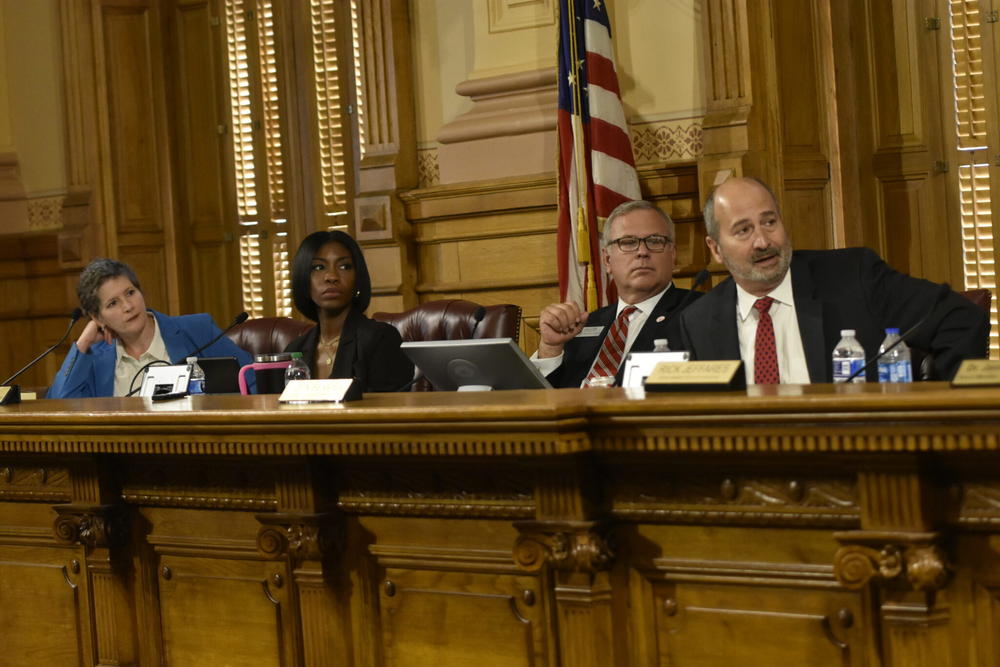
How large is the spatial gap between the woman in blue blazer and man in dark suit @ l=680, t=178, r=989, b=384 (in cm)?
189

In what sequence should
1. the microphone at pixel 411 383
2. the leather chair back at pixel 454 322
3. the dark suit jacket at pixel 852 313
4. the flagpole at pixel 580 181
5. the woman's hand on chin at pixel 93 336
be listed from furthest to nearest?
the flagpole at pixel 580 181
the woman's hand on chin at pixel 93 336
the leather chair back at pixel 454 322
the microphone at pixel 411 383
the dark suit jacket at pixel 852 313

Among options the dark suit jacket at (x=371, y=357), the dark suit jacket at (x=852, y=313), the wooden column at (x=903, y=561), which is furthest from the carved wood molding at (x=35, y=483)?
the wooden column at (x=903, y=561)

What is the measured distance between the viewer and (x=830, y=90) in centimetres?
564

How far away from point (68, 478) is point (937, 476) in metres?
1.96

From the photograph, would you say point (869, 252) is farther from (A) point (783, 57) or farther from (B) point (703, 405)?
(A) point (783, 57)

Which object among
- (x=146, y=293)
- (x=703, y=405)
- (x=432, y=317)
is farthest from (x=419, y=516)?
(x=146, y=293)

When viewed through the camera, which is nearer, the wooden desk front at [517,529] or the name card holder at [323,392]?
the wooden desk front at [517,529]

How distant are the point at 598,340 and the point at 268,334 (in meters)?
1.56

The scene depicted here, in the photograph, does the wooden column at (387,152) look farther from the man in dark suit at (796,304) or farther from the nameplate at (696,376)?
the nameplate at (696,376)

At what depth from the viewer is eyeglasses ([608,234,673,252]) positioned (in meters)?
3.77

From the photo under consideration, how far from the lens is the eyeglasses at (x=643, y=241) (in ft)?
12.4

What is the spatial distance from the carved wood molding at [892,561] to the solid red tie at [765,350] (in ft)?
3.64

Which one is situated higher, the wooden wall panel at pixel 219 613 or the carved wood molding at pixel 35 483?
→ the carved wood molding at pixel 35 483

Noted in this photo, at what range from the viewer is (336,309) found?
435 cm
